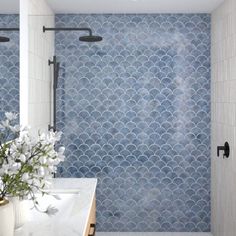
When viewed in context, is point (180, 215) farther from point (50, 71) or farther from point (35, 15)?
point (35, 15)

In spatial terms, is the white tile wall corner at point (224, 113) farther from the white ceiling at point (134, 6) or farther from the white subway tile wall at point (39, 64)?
the white subway tile wall at point (39, 64)

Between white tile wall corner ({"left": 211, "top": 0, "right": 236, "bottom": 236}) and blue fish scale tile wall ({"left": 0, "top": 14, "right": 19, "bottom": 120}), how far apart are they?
1.98 meters

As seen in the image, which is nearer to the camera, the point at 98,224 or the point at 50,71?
the point at 50,71

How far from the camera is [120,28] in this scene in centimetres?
454

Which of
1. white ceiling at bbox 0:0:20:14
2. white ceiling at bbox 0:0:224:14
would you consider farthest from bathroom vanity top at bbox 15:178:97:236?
white ceiling at bbox 0:0:224:14

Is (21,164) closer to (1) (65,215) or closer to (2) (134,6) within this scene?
(1) (65,215)

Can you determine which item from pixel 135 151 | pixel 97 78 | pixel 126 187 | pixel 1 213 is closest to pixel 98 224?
pixel 126 187

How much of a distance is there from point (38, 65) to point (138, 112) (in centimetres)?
138

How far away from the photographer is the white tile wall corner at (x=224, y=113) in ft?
12.3

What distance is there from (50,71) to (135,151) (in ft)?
4.15

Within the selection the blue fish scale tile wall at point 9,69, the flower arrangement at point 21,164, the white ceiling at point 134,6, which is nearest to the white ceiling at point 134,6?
the white ceiling at point 134,6

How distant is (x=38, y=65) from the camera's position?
355 cm

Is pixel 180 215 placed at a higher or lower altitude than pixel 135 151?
lower

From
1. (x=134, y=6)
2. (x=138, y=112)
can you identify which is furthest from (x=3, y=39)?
(x=138, y=112)
